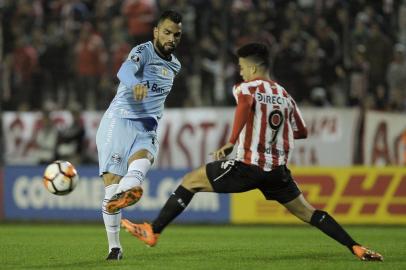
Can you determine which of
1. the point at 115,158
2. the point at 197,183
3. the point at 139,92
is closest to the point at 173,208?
the point at 197,183

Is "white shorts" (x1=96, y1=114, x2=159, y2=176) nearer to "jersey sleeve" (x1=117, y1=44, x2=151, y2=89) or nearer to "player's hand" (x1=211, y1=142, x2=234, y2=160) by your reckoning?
"jersey sleeve" (x1=117, y1=44, x2=151, y2=89)

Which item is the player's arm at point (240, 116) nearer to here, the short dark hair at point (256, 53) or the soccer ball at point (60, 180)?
the short dark hair at point (256, 53)

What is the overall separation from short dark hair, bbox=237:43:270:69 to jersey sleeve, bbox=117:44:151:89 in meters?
1.00

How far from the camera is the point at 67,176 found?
9062 millimetres

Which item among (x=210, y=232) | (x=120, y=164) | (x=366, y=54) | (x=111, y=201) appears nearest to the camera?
(x=111, y=201)

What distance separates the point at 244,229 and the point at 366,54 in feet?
14.4

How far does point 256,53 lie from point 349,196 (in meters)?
8.60

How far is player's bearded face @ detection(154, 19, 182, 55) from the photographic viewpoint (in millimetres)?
8539

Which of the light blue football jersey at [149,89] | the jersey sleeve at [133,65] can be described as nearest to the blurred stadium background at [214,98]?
the light blue football jersey at [149,89]

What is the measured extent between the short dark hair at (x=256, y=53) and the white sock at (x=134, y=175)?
1399 mm

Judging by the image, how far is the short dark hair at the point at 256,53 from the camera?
26.4 feet

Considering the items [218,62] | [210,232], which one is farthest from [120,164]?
[218,62]

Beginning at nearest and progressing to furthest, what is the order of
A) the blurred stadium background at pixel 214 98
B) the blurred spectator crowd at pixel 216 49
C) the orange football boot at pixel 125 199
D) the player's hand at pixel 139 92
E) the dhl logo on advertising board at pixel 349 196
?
the player's hand at pixel 139 92, the orange football boot at pixel 125 199, the dhl logo on advertising board at pixel 349 196, the blurred stadium background at pixel 214 98, the blurred spectator crowd at pixel 216 49

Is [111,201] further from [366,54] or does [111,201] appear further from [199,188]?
[366,54]
